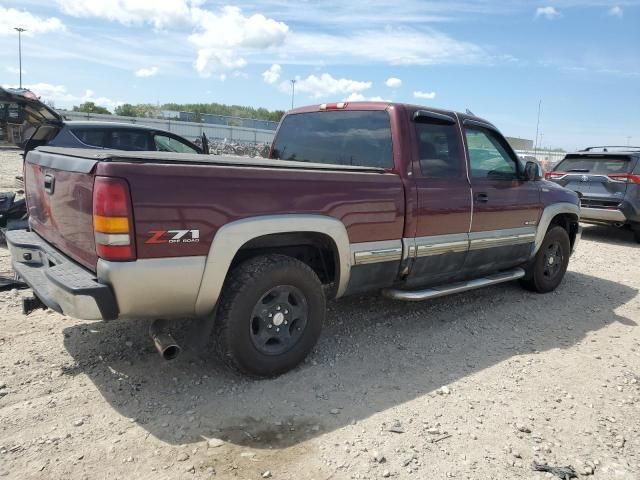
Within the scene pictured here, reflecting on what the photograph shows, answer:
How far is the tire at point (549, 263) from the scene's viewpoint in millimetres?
5801

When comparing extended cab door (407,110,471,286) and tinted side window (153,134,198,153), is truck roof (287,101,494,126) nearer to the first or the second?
extended cab door (407,110,471,286)

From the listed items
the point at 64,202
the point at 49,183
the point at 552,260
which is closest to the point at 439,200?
the point at 552,260

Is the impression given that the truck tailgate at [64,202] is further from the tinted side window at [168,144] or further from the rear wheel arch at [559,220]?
the tinted side window at [168,144]

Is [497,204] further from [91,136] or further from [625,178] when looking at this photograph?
[91,136]

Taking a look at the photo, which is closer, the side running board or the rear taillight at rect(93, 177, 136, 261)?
the rear taillight at rect(93, 177, 136, 261)

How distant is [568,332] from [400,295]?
6.23 feet

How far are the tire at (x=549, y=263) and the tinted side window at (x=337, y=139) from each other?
8.85 ft

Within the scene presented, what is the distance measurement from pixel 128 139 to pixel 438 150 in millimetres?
5779

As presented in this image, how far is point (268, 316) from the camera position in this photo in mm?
3354

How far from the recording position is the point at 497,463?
8.94 ft

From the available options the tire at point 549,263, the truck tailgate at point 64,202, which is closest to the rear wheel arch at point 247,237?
the truck tailgate at point 64,202

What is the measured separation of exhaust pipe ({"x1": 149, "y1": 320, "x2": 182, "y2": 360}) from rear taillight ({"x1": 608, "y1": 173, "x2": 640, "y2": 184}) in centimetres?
931

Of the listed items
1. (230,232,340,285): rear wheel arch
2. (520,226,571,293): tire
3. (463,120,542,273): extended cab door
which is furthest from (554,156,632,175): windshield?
(230,232,340,285): rear wheel arch

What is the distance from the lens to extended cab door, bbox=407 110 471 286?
13.6 feet
